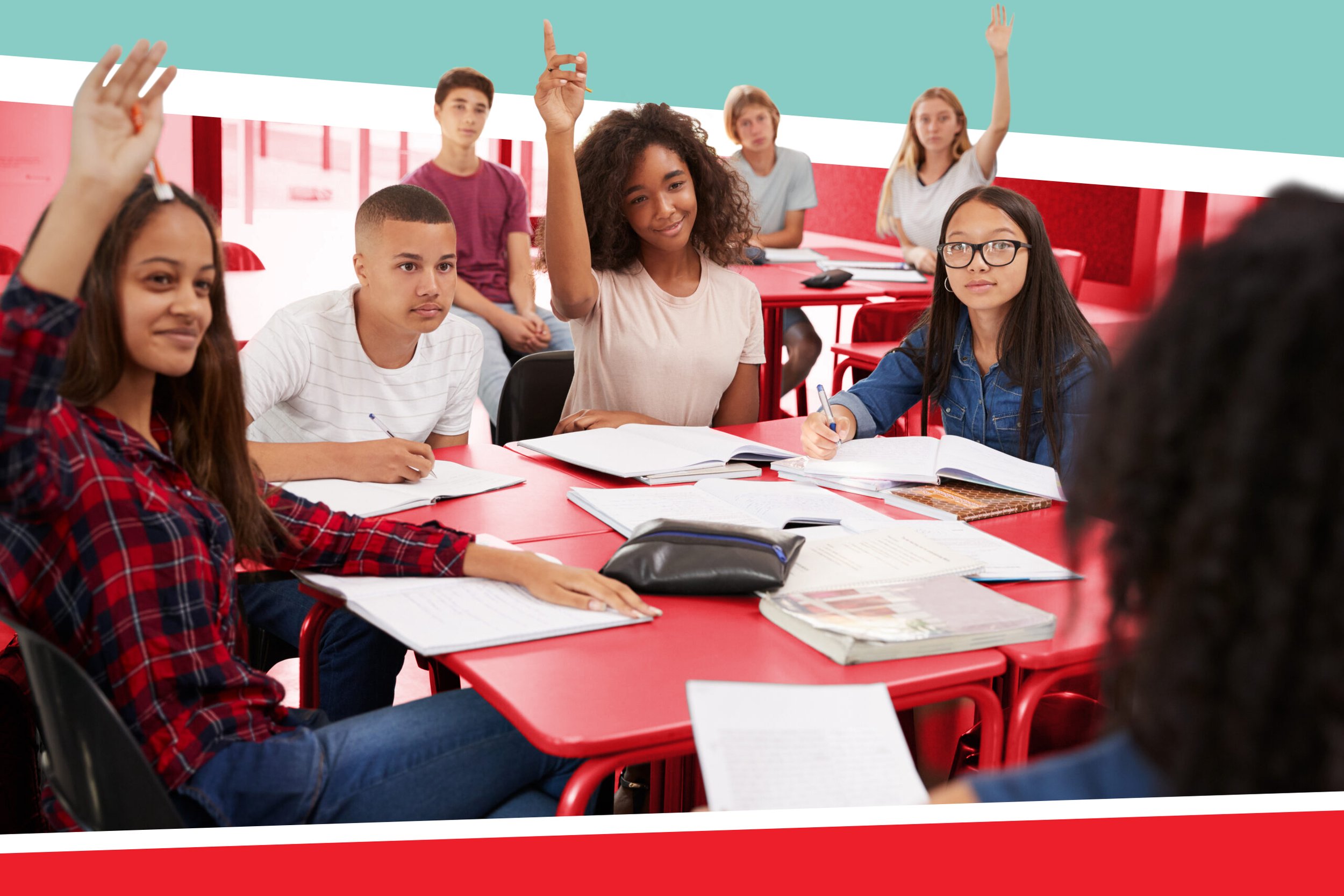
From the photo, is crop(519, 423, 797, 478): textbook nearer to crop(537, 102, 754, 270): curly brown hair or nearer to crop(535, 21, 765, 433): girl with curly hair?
crop(535, 21, 765, 433): girl with curly hair

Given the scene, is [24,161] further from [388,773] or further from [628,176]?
[388,773]

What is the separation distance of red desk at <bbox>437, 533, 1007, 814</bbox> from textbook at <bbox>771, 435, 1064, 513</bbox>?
0.58 m

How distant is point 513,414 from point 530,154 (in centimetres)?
504

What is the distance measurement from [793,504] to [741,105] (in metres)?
3.54

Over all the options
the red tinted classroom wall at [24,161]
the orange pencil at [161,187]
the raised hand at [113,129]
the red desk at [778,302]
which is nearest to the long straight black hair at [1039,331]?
the orange pencil at [161,187]

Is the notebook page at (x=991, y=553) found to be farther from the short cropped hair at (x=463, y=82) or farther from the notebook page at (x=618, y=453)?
the short cropped hair at (x=463, y=82)

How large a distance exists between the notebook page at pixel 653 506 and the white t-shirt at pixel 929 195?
319 centimetres

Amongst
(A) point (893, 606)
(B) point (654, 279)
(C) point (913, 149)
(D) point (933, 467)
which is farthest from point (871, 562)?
(C) point (913, 149)

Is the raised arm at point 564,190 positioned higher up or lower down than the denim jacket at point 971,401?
higher up

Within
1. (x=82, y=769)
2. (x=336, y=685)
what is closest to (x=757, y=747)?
(x=82, y=769)

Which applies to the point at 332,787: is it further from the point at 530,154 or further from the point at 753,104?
the point at 530,154

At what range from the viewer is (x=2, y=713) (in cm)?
126

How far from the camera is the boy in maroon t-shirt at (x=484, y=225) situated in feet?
12.9

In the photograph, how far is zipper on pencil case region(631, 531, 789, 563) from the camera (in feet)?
4.64
